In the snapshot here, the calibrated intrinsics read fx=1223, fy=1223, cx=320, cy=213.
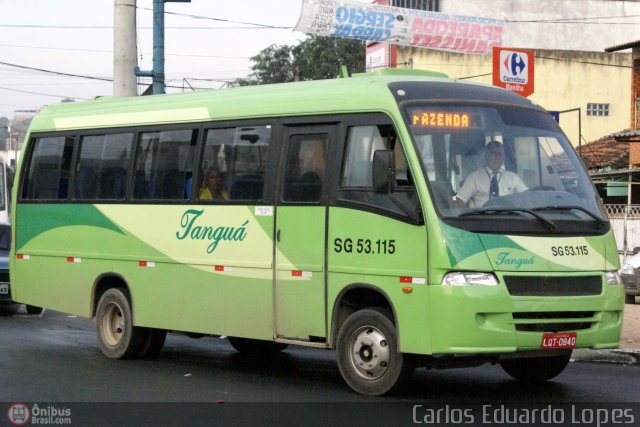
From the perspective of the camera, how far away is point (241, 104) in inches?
491

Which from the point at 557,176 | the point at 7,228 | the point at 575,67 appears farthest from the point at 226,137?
the point at 575,67

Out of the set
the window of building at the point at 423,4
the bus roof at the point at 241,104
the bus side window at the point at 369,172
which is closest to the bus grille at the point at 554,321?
the bus side window at the point at 369,172

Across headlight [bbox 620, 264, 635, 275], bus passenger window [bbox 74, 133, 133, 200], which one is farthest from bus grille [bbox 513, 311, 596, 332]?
headlight [bbox 620, 264, 635, 275]

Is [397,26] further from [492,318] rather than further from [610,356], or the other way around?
[492,318]

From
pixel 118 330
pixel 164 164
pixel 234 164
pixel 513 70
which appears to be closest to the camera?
pixel 234 164

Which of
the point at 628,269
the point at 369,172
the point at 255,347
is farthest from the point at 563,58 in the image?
the point at 369,172

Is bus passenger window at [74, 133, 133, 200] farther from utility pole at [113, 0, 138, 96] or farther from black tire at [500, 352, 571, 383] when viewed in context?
utility pole at [113, 0, 138, 96]

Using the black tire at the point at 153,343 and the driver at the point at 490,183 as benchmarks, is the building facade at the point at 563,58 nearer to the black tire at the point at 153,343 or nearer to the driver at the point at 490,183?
the black tire at the point at 153,343

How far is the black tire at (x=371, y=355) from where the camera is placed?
10.4 m

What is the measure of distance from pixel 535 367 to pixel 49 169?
6858 mm

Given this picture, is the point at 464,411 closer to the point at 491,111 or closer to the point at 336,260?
the point at 336,260

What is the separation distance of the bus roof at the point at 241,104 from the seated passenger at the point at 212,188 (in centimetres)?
59

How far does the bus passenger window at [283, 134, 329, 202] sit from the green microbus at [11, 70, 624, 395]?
0.02 m

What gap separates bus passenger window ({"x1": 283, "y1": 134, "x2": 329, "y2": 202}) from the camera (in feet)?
37.1
